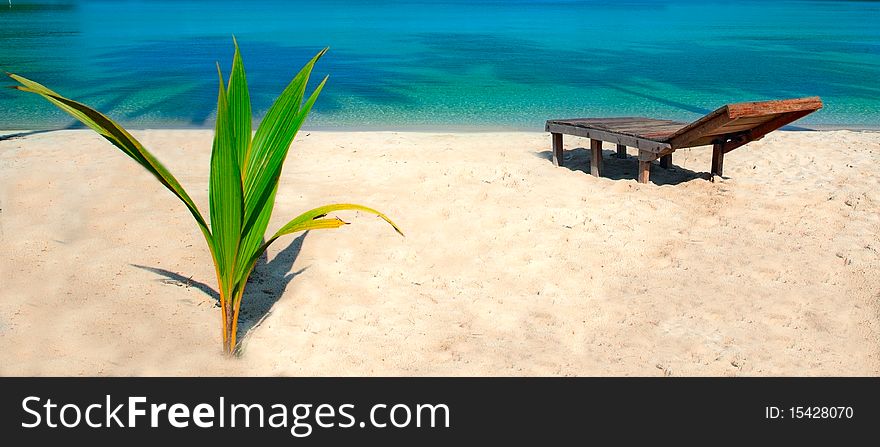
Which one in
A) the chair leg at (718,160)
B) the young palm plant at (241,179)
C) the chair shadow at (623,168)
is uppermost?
the young palm plant at (241,179)

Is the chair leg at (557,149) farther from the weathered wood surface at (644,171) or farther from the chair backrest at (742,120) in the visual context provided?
the chair backrest at (742,120)

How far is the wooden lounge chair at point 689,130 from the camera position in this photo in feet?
16.8

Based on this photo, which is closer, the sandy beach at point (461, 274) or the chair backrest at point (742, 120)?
the sandy beach at point (461, 274)

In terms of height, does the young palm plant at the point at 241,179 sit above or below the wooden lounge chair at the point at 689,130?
above

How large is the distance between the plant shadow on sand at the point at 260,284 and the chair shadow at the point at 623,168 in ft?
9.69

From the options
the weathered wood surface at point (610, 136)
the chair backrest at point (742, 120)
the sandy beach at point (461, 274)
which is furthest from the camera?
the weathered wood surface at point (610, 136)

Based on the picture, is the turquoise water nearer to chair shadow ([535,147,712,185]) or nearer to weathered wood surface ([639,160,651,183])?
chair shadow ([535,147,712,185])

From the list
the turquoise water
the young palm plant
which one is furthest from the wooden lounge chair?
the turquoise water

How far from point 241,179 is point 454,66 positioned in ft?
46.4

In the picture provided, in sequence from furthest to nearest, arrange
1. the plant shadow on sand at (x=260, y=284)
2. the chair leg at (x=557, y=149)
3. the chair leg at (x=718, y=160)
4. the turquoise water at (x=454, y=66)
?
the turquoise water at (x=454, y=66) < the chair leg at (x=557, y=149) < the chair leg at (x=718, y=160) < the plant shadow on sand at (x=260, y=284)

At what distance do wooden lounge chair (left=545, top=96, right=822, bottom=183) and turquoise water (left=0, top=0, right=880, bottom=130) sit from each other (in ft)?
12.4

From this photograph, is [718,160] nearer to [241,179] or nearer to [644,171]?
[644,171]

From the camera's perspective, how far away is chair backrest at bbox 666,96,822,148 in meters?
4.99

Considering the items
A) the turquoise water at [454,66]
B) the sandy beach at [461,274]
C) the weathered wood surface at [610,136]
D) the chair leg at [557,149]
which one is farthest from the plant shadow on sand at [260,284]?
the turquoise water at [454,66]
